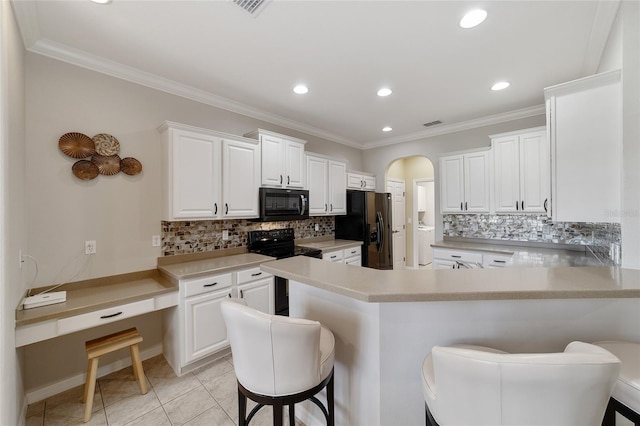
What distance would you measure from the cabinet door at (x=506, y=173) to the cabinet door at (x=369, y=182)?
2.11m

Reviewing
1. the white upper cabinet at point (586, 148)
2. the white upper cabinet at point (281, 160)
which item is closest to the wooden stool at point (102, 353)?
the white upper cabinet at point (281, 160)

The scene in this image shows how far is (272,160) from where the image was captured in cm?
346

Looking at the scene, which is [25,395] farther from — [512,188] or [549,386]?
[512,188]

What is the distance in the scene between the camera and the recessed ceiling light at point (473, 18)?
1840 mm

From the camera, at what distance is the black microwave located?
334 centimetres

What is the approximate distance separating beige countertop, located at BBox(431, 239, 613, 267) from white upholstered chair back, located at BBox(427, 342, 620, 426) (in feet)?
6.33

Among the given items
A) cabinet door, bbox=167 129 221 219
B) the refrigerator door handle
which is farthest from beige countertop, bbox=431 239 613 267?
cabinet door, bbox=167 129 221 219

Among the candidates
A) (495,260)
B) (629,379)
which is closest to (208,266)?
(629,379)

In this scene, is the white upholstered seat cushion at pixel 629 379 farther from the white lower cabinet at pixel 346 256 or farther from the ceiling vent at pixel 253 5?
the white lower cabinet at pixel 346 256

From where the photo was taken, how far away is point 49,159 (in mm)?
2172

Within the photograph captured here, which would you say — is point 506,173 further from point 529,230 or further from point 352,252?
point 352,252

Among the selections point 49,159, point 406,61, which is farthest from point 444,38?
point 49,159

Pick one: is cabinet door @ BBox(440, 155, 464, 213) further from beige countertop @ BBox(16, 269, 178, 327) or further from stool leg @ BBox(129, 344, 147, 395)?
stool leg @ BBox(129, 344, 147, 395)

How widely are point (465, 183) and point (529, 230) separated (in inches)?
41.9
